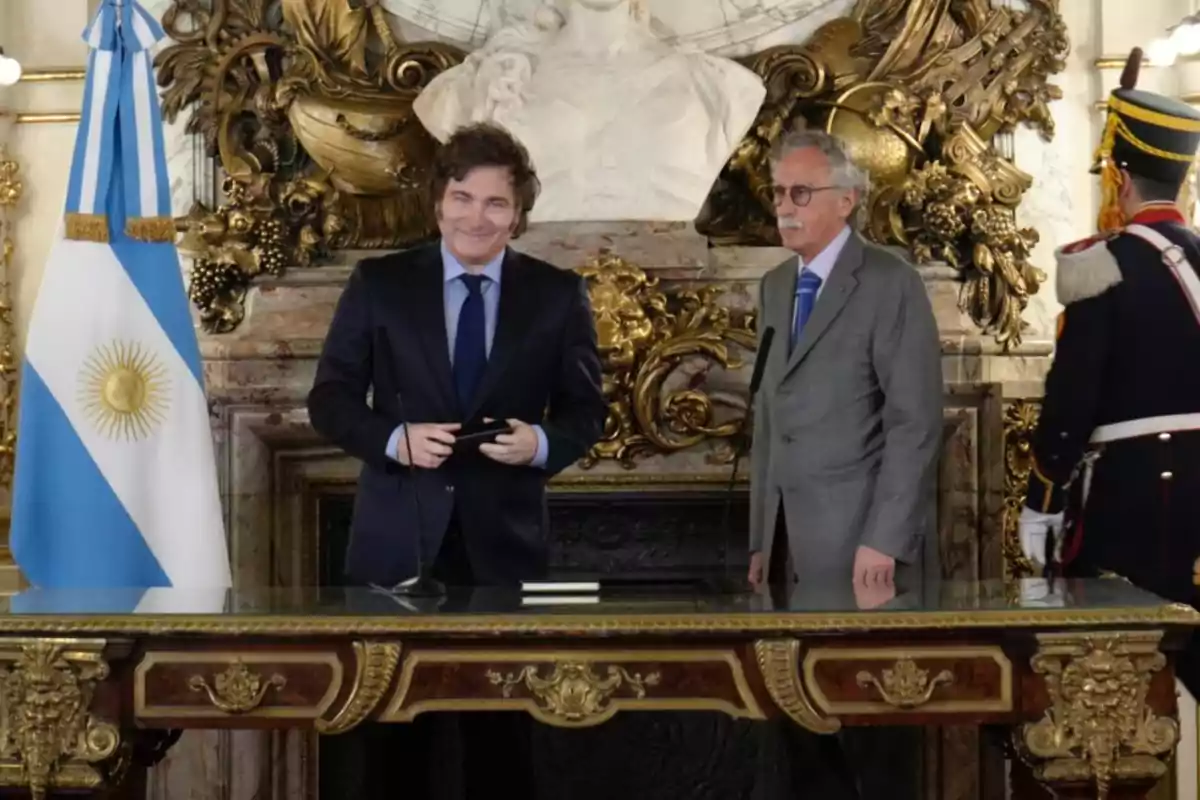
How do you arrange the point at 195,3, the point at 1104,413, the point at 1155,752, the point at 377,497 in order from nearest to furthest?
the point at 1155,752 → the point at 377,497 → the point at 1104,413 → the point at 195,3

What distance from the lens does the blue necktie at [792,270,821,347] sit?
107 inches

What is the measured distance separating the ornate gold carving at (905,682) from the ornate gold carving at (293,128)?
195 cm

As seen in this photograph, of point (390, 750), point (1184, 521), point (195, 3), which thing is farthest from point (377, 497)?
point (195, 3)

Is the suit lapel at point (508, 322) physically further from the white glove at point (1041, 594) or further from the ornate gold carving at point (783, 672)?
the white glove at point (1041, 594)

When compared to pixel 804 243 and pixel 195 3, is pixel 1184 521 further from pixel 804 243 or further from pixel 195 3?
pixel 195 3

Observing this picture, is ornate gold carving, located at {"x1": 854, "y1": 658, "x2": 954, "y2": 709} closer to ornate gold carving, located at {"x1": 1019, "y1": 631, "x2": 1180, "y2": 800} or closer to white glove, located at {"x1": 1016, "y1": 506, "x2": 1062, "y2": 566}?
ornate gold carving, located at {"x1": 1019, "y1": 631, "x2": 1180, "y2": 800}

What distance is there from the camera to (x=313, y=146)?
3725 mm

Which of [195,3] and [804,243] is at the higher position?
[195,3]

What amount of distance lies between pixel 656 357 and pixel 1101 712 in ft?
5.27

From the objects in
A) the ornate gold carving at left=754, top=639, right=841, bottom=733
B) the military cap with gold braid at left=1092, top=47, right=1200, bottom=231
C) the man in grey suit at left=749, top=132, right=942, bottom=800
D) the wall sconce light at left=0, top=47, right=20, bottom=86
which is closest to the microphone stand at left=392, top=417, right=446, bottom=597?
the ornate gold carving at left=754, top=639, right=841, bottom=733

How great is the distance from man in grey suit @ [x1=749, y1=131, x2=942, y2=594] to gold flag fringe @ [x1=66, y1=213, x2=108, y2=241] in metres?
1.41

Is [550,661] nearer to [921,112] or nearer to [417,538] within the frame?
[417,538]

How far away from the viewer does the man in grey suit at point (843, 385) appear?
2.59 meters

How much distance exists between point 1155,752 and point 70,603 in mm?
1506
